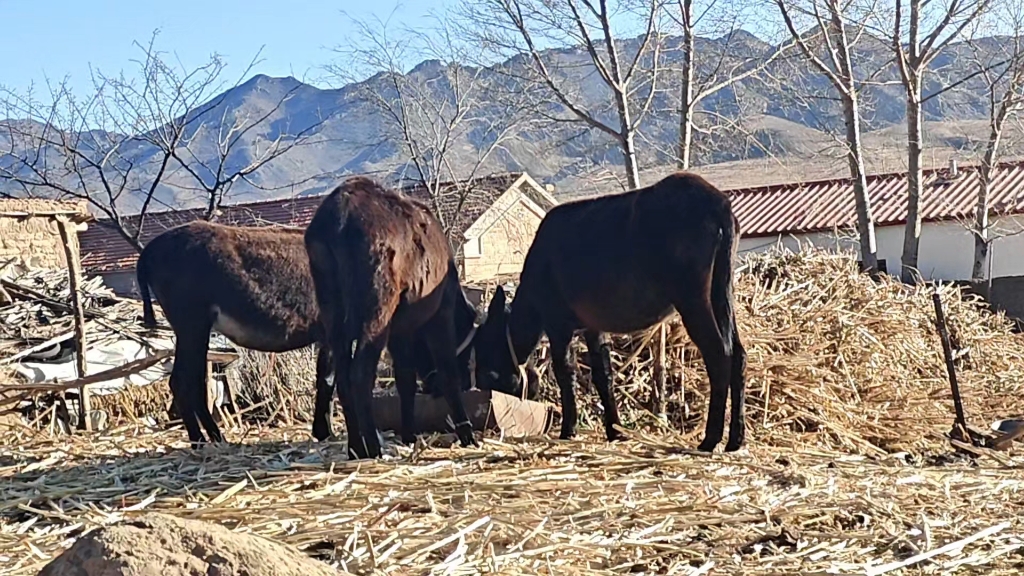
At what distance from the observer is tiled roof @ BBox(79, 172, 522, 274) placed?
98.8 feet

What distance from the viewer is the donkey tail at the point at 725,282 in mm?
7305

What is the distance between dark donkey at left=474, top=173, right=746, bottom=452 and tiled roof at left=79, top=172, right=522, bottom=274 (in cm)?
2008

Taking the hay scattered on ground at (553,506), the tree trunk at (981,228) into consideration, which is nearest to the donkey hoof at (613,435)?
the hay scattered on ground at (553,506)

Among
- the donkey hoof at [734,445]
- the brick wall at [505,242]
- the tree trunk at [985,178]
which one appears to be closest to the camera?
the donkey hoof at [734,445]

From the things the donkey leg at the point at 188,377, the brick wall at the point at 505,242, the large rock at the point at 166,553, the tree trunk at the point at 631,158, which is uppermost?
the tree trunk at the point at 631,158

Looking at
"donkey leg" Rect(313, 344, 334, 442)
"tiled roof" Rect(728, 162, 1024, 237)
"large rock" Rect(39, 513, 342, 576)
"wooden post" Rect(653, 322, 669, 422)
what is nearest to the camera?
"large rock" Rect(39, 513, 342, 576)

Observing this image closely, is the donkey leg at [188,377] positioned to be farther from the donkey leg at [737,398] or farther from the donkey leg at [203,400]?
the donkey leg at [737,398]

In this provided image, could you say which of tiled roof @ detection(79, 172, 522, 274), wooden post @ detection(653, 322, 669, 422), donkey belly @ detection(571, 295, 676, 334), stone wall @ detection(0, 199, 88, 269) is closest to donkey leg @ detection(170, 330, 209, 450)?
donkey belly @ detection(571, 295, 676, 334)

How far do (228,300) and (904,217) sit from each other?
85.7 feet

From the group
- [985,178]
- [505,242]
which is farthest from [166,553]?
[505,242]

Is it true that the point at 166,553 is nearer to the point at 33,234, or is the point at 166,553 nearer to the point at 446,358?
the point at 446,358

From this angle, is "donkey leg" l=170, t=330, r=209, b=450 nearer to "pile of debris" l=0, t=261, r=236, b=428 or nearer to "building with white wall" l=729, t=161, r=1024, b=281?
"pile of debris" l=0, t=261, r=236, b=428

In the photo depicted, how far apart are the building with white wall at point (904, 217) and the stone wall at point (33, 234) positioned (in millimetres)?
16452

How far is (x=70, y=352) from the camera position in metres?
12.0
